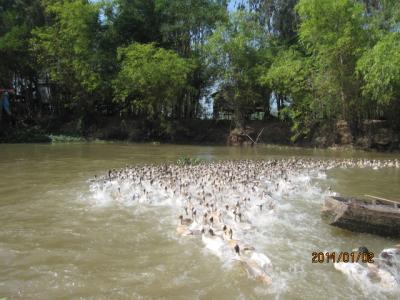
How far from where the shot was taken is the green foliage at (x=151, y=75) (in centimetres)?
3459

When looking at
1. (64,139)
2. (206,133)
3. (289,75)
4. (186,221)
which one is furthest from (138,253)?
(206,133)

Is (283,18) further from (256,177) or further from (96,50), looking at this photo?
(256,177)

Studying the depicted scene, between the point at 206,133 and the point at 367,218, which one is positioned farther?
the point at 206,133

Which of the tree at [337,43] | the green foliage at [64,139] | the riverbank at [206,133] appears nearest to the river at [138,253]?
the tree at [337,43]

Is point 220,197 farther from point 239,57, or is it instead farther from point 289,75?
point 239,57

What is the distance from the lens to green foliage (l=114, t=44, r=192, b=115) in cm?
3459

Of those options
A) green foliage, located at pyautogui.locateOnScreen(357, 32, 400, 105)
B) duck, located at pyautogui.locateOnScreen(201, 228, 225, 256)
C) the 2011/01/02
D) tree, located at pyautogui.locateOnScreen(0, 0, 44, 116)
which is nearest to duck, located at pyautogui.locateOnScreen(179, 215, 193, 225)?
duck, located at pyautogui.locateOnScreen(201, 228, 225, 256)

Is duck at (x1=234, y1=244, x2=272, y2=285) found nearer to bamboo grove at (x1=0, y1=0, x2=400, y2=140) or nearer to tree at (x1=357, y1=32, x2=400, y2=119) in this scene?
tree at (x1=357, y1=32, x2=400, y2=119)

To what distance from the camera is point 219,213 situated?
8.91 metres

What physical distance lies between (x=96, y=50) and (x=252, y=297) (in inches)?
1432

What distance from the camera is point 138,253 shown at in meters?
7.11

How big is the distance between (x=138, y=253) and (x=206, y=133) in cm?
3086

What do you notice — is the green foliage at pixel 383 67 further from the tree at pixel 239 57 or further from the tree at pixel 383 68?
the tree at pixel 239 57

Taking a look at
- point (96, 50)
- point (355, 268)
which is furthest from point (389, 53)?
point (96, 50)
